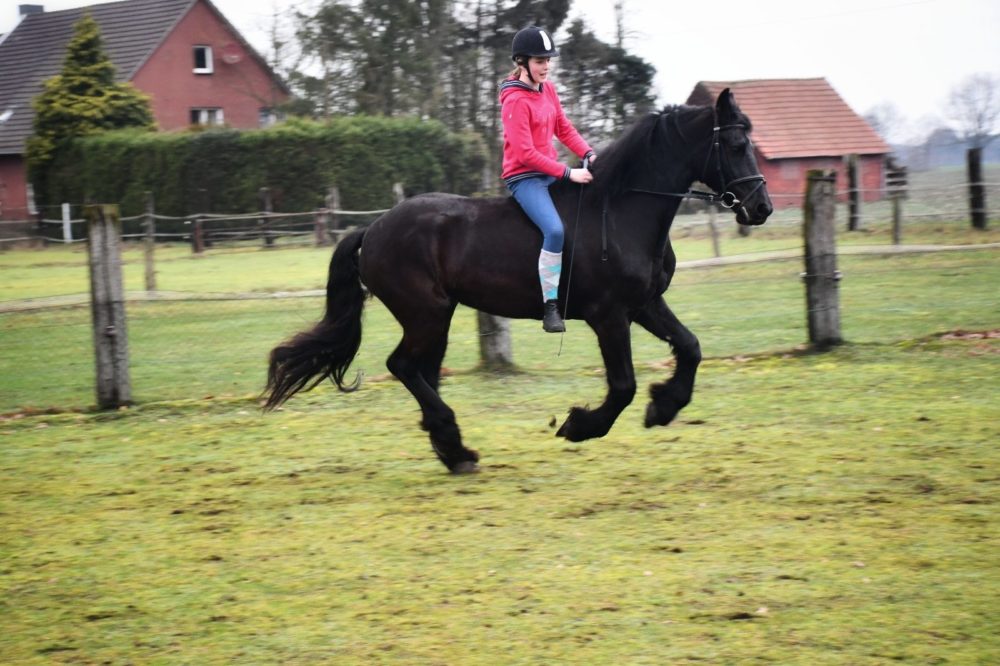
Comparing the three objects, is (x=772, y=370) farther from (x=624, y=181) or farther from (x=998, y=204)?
(x=998, y=204)

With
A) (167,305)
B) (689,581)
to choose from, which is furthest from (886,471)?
(167,305)

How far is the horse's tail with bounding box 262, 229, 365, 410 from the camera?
7820 mm

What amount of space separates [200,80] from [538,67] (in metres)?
47.0

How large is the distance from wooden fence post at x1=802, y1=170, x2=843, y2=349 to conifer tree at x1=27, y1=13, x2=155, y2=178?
3455cm

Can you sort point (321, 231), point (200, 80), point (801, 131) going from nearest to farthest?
1. point (321, 231)
2. point (801, 131)
3. point (200, 80)

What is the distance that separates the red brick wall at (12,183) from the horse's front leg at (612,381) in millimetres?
45410

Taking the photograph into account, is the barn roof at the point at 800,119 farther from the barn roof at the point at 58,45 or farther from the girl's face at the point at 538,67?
the girl's face at the point at 538,67

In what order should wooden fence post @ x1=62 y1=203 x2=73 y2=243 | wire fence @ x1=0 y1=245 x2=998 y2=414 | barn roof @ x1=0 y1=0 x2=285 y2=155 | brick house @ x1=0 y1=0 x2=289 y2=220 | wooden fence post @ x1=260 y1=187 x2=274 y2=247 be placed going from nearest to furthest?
wire fence @ x1=0 y1=245 x2=998 y2=414, wooden fence post @ x1=260 y1=187 x2=274 y2=247, wooden fence post @ x1=62 y1=203 x2=73 y2=243, brick house @ x1=0 y1=0 x2=289 y2=220, barn roof @ x1=0 y1=0 x2=285 y2=155

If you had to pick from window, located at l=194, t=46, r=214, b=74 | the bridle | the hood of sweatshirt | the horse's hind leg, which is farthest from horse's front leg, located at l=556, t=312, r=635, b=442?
window, located at l=194, t=46, r=214, b=74

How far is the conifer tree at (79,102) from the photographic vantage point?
40.6m

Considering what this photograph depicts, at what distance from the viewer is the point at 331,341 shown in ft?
25.8

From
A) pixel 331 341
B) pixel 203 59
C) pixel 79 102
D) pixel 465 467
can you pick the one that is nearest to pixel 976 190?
pixel 331 341

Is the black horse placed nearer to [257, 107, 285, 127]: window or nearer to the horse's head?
the horse's head

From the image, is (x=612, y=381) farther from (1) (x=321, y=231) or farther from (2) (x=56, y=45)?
(2) (x=56, y=45)
